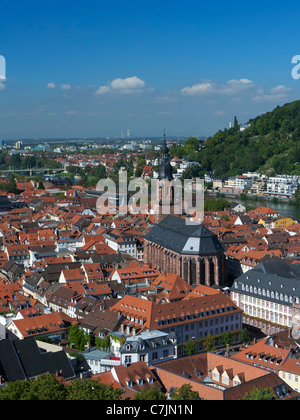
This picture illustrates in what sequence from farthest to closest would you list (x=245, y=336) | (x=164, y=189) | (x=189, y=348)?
1. (x=164, y=189)
2. (x=245, y=336)
3. (x=189, y=348)

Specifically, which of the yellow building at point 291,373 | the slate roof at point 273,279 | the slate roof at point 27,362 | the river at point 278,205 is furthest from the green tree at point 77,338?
the river at point 278,205

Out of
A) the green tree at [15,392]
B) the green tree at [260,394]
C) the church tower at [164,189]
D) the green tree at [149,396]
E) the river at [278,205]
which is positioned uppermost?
the church tower at [164,189]

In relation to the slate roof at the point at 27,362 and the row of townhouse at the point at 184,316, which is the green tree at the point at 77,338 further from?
the slate roof at the point at 27,362

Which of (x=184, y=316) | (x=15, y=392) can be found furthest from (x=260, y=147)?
(x=15, y=392)

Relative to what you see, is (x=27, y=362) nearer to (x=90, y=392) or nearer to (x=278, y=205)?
(x=90, y=392)

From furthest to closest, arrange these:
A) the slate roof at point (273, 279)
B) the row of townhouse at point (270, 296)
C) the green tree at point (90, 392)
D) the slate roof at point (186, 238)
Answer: the slate roof at point (186, 238) < the slate roof at point (273, 279) < the row of townhouse at point (270, 296) < the green tree at point (90, 392)

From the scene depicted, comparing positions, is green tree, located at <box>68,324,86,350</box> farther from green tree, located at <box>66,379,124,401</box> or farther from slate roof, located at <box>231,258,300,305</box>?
slate roof, located at <box>231,258,300,305</box>
